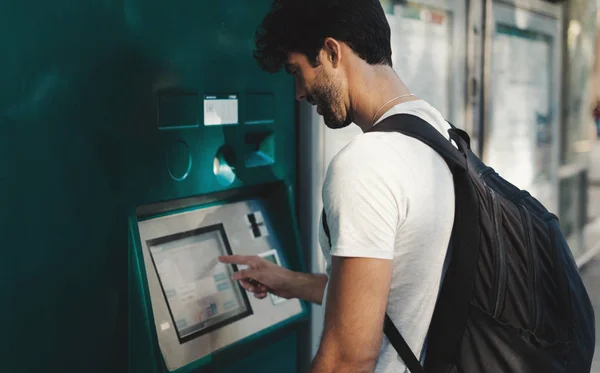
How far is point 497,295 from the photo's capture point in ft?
4.61

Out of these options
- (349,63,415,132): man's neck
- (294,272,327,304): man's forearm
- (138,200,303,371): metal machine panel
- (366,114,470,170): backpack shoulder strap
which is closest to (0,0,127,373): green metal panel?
(138,200,303,371): metal machine panel

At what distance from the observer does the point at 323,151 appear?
2447mm

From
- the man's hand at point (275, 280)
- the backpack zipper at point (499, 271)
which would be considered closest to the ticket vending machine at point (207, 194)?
the man's hand at point (275, 280)

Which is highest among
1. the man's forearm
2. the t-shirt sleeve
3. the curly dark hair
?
the curly dark hair

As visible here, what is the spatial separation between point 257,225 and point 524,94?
10.7 ft

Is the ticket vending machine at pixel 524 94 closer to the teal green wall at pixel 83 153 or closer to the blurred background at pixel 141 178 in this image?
the blurred background at pixel 141 178

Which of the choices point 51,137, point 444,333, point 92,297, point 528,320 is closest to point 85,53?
point 51,137

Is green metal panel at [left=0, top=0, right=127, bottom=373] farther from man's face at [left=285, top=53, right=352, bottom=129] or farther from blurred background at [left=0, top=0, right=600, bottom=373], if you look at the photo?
man's face at [left=285, top=53, right=352, bottom=129]

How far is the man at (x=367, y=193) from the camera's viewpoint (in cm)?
130

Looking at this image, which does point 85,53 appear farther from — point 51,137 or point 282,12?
point 282,12

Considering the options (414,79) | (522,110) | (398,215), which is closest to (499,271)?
(398,215)

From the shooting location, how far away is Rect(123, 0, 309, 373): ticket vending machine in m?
1.78

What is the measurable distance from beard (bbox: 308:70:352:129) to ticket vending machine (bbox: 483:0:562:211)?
8.97 feet

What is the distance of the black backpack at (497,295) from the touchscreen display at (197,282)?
0.68 m
